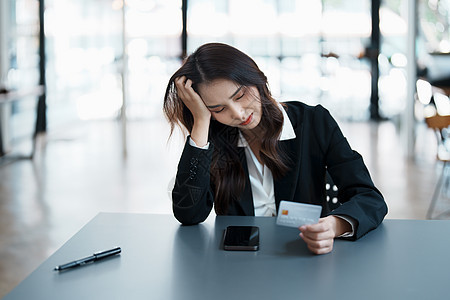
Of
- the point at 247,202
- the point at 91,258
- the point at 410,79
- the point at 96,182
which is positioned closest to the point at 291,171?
the point at 247,202

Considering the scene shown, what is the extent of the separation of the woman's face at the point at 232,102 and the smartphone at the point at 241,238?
324mm

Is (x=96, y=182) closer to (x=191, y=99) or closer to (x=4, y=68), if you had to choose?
(x=4, y=68)

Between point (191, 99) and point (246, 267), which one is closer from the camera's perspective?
point (246, 267)

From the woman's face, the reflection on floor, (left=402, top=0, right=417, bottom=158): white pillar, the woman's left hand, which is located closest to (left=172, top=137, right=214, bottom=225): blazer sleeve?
the woman's face

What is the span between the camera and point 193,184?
1.74 meters

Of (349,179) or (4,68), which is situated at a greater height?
(4,68)

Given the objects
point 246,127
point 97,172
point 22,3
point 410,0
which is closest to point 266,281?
point 246,127

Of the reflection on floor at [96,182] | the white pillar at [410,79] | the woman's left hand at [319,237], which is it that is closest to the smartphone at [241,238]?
the woman's left hand at [319,237]

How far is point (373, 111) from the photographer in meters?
9.45

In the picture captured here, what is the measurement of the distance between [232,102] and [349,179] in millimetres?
411

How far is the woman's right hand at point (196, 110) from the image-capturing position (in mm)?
1723

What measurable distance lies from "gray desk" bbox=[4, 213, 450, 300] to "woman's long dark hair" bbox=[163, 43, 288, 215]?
24cm

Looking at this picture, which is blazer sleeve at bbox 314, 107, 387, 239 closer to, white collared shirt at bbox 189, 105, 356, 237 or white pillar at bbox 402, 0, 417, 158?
white collared shirt at bbox 189, 105, 356, 237

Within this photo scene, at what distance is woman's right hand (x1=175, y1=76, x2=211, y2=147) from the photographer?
1723 mm
